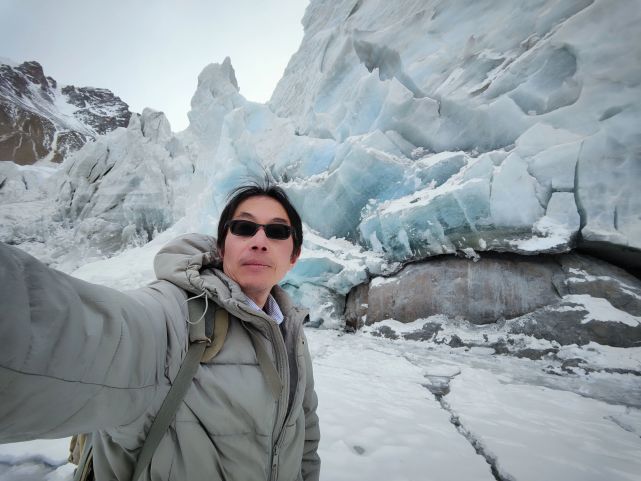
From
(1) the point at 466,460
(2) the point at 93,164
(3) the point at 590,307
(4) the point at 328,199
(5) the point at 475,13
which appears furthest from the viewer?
(2) the point at 93,164

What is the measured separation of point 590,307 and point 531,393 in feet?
10.7

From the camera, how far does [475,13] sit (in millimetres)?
8633

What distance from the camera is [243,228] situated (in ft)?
5.11

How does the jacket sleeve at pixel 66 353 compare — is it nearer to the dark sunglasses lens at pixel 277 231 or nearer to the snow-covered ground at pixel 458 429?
the dark sunglasses lens at pixel 277 231

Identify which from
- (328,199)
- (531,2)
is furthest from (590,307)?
(531,2)

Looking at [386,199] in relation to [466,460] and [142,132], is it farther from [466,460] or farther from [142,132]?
[142,132]

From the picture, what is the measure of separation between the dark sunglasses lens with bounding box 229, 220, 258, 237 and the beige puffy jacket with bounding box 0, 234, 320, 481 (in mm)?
153

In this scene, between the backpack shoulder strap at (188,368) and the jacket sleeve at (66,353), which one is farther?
the backpack shoulder strap at (188,368)

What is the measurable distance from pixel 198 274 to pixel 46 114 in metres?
66.1

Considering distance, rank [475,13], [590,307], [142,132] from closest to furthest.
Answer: [590,307]
[475,13]
[142,132]

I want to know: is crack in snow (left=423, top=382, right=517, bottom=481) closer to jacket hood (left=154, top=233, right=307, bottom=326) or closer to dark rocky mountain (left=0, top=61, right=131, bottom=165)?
jacket hood (left=154, top=233, right=307, bottom=326)

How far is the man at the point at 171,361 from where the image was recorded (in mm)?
571

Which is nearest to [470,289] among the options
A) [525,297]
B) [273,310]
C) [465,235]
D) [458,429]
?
[525,297]

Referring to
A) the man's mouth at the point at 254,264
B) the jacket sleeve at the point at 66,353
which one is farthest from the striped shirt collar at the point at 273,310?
the jacket sleeve at the point at 66,353
